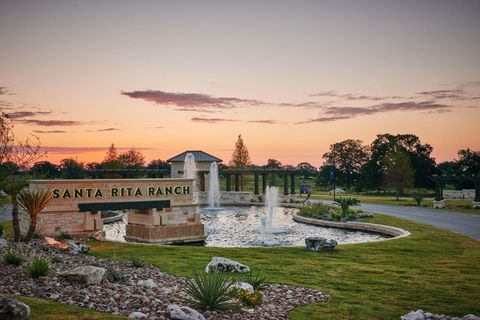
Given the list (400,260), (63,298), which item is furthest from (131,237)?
(63,298)

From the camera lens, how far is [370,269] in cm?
1870

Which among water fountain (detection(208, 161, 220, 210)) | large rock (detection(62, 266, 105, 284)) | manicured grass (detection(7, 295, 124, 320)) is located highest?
water fountain (detection(208, 161, 220, 210))

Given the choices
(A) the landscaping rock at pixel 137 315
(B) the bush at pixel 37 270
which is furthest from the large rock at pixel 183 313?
(B) the bush at pixel 37 270

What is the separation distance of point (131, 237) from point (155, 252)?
9.08 meters

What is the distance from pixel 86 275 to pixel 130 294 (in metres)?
1.39

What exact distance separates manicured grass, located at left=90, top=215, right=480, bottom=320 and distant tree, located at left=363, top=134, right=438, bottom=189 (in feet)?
195

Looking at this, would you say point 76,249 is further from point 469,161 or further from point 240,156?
point 469,161

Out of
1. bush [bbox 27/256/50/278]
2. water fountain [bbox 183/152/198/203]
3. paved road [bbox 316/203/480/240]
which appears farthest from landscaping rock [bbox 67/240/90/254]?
water fountain [bbox 183/152/198/203]

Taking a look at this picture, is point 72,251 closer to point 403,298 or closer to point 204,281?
point 204,281

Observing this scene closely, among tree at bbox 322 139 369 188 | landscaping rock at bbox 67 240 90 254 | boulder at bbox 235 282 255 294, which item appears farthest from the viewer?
tree at bbox 322 139 369 188

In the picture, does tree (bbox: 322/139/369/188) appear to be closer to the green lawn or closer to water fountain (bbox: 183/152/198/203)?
water fountain (bbox: 183/152/198/203)

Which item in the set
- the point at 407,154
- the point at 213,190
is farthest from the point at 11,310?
the point at 407,154

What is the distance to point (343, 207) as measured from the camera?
4038cm

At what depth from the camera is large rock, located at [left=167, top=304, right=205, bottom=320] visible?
10203 mm
